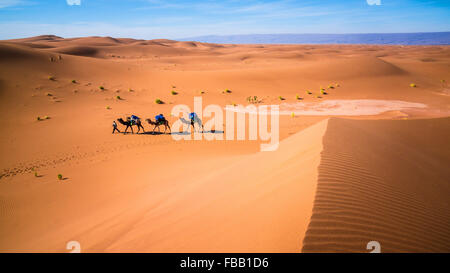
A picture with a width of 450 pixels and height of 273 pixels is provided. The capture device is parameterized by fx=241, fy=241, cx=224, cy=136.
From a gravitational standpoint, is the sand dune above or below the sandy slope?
above

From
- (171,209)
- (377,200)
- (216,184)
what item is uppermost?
(377,200)

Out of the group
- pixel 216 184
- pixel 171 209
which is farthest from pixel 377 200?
pixel 171 209

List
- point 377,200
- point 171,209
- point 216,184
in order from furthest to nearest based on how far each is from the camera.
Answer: point 216,184 < point 171,209 < point 377,200

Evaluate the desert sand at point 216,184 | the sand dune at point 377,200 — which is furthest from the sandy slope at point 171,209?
the sand dune at point 377,200

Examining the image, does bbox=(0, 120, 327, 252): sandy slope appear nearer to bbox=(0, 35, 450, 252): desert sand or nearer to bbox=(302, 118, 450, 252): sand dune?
bbox=(0, 35, 450, 252): desert sand

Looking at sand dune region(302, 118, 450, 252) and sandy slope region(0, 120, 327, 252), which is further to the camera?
sandy slope region(0, 120, 327, 252)

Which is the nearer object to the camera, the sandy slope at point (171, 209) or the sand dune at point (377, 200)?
the sand dune at point (377, 200)

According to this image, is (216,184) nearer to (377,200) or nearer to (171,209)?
(171,209)


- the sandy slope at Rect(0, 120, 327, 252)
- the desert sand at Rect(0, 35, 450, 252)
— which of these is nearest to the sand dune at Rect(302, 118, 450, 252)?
the desert sand at Rect(0, 35, 450, 252)

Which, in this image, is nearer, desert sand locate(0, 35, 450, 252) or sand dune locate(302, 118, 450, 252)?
sand dune locate(302, 118, 450, 252)

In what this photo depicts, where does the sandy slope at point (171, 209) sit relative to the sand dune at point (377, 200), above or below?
below

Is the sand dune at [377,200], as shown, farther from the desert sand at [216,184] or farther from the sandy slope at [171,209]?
the sandy slope at [171,209]
